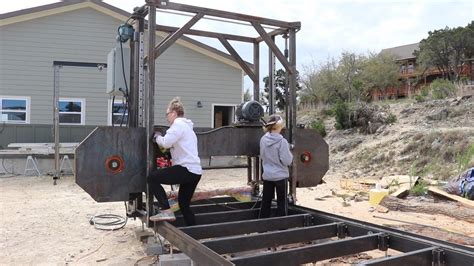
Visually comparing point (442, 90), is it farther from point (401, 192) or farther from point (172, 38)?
point (172, 38)

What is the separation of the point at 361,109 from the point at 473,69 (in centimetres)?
1964

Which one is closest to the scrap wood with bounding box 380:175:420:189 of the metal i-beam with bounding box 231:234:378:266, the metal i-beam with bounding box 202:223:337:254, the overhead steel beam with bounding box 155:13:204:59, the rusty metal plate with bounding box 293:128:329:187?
the rusty metal plate with bounding box 293:128:329:187

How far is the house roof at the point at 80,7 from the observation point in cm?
1467

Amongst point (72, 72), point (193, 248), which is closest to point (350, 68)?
point (72, 72)

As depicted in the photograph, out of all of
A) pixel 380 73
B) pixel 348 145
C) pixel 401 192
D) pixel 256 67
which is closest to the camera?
pixel 256 67

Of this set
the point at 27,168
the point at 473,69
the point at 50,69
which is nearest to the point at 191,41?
the point at 50,69

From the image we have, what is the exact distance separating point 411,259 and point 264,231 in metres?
1.90

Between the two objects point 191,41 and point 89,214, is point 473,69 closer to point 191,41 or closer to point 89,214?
point 191,41

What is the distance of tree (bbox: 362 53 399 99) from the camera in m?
32.7

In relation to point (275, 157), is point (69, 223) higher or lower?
lower

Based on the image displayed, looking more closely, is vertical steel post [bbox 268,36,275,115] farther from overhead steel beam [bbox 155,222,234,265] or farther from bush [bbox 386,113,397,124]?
bush [bbox 386,113,397,124]

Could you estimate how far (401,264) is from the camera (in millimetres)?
3615

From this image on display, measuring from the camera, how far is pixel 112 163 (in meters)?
4.89

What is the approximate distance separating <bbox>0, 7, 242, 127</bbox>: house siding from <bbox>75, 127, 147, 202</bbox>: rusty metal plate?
11.1 meters
